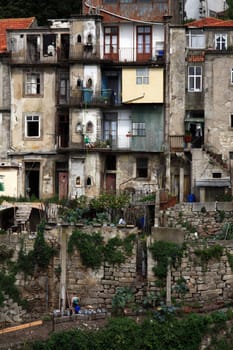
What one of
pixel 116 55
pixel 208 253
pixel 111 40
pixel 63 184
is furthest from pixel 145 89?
pixel 208 253

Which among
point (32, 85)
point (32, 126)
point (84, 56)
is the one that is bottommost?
point (32, 126)

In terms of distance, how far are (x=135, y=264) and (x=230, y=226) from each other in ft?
19.5

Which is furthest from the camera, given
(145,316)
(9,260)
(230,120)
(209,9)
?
(209,9)

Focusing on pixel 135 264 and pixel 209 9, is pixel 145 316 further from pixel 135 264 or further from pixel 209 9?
pixel 209 9

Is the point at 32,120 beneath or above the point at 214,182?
above

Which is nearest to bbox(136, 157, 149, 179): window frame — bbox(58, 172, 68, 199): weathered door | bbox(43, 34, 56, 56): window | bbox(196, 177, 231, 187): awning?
bbox(196, 177, 231, 187): awning

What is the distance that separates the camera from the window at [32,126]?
167 ft

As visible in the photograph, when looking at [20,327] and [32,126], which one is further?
[32,126]

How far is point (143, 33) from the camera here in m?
50.6

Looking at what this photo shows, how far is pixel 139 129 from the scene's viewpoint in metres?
50.0

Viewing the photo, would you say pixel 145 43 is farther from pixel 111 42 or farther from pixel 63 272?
pixel 63 272

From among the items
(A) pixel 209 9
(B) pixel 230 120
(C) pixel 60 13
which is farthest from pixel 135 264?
(A) pixel 209 9

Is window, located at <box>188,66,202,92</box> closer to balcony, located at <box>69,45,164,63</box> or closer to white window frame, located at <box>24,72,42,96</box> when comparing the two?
balcony, located at <box>69,45,164,63</box>

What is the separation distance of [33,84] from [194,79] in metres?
9.74
